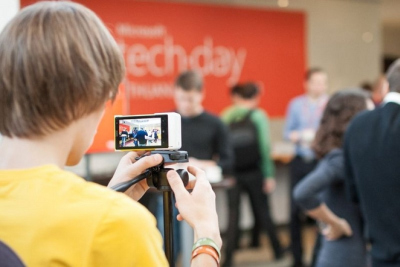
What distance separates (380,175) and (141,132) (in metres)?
1.31

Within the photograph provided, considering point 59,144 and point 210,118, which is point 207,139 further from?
point 59,144

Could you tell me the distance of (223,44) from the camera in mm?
7191

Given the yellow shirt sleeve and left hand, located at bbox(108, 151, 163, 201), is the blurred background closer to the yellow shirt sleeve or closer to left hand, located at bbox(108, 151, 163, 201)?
left hand, located at bbox(108, 151, 163, 201)

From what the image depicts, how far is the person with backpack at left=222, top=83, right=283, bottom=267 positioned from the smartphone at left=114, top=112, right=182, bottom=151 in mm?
4432

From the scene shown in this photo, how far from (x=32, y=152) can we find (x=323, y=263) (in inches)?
80.9

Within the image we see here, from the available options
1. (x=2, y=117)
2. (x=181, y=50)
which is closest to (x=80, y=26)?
(x=2, y=117)

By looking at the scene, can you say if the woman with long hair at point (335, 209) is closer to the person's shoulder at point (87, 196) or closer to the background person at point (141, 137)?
the background person at point (141, 137)

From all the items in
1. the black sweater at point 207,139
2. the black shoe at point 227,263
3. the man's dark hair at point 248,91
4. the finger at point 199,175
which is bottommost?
the black shoe at point 227,263

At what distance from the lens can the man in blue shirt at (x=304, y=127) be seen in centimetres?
559

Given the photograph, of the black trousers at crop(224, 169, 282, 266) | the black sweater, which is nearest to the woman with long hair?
the black sweater

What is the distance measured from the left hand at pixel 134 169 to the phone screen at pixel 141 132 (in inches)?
1.2

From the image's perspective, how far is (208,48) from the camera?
7.06 meters

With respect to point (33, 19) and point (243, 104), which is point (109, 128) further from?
point (33, 19)

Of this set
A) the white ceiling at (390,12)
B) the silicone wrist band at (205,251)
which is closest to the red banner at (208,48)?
the white ceiling at (390,12)
